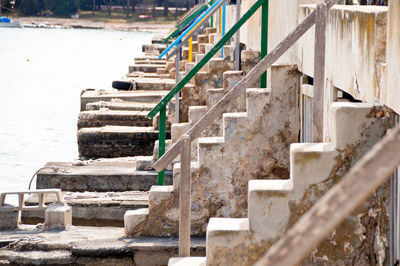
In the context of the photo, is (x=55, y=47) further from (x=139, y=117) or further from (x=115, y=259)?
(x=115, y=259)

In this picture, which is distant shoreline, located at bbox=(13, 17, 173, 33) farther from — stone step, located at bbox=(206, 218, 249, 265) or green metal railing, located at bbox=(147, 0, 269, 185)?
stone step, located at bbox=(206, 218, 249, 265)

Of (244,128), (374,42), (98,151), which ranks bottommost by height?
(98,151)

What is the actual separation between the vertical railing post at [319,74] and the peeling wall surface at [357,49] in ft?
0.62

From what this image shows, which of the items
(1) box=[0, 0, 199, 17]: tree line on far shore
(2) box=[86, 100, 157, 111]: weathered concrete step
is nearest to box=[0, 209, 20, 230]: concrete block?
(2) box=[86, 100, 157, 111]: weathered concrete step

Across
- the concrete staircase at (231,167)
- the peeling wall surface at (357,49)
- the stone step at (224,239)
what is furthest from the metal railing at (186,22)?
the stone step at (224,239)

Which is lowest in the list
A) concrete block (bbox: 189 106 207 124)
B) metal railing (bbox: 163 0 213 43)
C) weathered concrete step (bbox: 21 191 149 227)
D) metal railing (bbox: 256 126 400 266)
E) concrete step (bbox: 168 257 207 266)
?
weathered concrete step (bbox: 21 191 149 227)

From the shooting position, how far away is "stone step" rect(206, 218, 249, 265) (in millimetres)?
6336

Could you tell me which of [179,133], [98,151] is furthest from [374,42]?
[98,151]

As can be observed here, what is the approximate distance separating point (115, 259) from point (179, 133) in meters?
4.19

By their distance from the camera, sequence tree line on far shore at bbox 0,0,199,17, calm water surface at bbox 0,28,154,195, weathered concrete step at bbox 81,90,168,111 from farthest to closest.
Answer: tree line on far shore at bbox 0,0,199,17
calm water surface at bbox 0,28,154,195
weathered concrete step at bbox 81,90,168,111

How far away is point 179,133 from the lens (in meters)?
13.2

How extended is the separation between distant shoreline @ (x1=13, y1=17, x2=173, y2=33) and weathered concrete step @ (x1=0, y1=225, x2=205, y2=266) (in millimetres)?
116034

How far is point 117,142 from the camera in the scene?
68.4 ft

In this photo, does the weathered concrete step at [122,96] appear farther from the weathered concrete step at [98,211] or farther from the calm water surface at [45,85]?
the weathered concrete step at [98,211]
